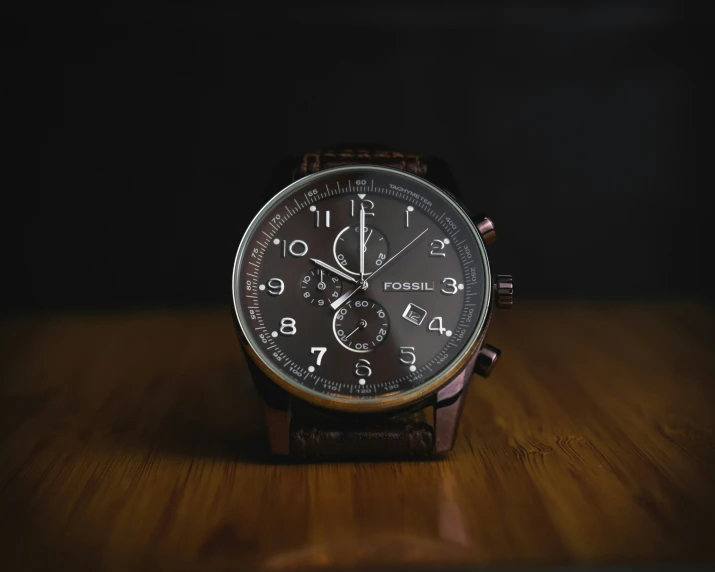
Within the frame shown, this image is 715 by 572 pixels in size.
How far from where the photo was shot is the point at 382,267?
4.39 ft

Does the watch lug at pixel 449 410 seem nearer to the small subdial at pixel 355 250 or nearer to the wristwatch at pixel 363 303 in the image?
the wristwatch at pixel 363 303

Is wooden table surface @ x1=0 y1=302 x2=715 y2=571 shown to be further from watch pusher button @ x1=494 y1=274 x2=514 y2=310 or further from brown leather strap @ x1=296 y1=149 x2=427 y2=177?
brown leather strap @ x1=296 y1=149 x2=427 y2=177

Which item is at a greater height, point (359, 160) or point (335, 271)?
point (359, 160)

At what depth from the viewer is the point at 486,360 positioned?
4.35ft

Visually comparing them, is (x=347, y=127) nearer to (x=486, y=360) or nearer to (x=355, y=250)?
(x=355, y=250)

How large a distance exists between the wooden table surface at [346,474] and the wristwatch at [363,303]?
2.4 inches

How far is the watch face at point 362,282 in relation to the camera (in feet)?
4.29

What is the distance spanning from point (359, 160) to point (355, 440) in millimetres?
381

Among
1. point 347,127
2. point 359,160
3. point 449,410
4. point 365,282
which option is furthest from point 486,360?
point 347,127

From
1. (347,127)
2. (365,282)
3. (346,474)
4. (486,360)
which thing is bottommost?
(346,474)

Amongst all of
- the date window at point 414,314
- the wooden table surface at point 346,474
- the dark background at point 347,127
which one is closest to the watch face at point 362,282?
the date window at point 414,314

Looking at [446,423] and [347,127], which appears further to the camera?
[347,127]
